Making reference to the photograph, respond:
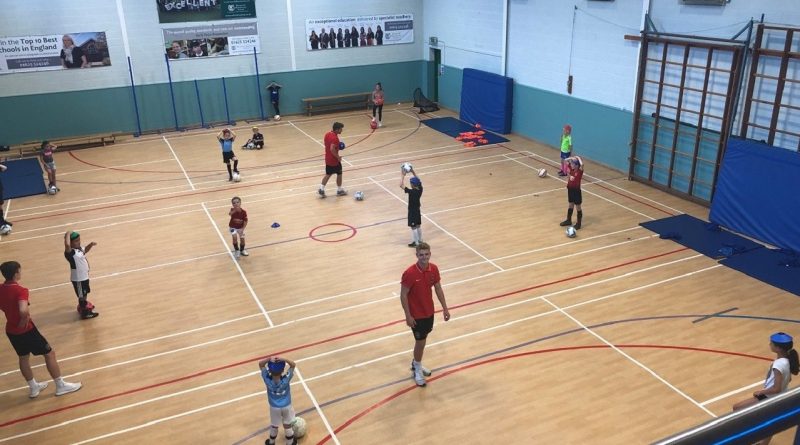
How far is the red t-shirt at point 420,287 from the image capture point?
8.12 metres

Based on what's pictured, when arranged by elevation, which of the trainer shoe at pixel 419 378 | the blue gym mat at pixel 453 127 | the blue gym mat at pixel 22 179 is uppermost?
the blue gym mat at pixel 453 127

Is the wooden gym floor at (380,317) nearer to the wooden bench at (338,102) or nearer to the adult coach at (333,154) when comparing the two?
the adult coach at (333,154)

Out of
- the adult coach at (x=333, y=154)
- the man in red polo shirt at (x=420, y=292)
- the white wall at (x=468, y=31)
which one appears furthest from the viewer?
the white wall at (x=468, y=31)

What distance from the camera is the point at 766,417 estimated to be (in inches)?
54.5

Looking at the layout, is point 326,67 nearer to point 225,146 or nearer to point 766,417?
point 225,146

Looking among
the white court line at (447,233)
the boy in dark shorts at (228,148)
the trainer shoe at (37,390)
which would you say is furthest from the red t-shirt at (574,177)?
the trainer shoe at (37,390)

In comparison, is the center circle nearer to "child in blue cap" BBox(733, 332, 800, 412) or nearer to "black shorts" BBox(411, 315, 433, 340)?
"black shorts" BBox(411, 315, 433, 340)

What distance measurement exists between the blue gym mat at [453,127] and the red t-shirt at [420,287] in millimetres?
14131

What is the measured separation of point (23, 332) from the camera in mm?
8562

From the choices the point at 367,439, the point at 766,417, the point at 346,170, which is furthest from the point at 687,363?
the point at 346,170

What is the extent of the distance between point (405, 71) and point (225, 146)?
41.8 feet

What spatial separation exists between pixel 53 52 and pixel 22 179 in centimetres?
585

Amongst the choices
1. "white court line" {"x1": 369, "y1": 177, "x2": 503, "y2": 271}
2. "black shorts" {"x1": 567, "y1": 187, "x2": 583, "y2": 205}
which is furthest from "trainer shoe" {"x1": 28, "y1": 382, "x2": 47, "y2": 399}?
"black shorts" {"x1": 567, "y1": 187, "x2": 583, "y2": 205}

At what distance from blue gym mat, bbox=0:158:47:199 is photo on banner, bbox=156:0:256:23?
7.18 metres
